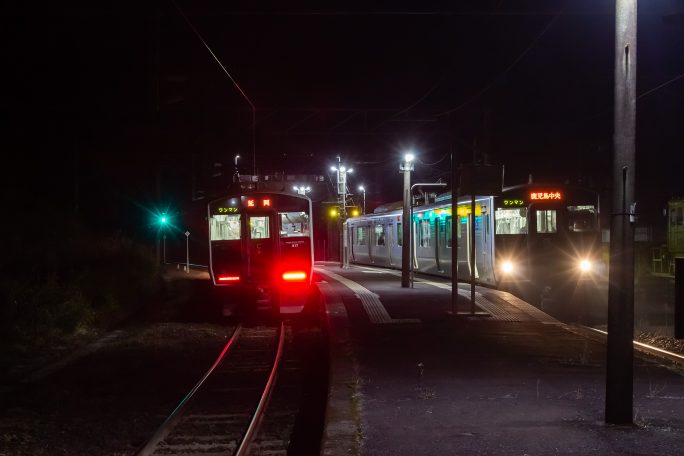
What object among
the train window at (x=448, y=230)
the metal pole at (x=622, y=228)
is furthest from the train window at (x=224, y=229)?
the metal pole at (x=622, y=228)

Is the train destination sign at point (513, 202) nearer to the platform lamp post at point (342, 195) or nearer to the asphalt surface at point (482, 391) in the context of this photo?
the asphalt surface at point (482, 391)

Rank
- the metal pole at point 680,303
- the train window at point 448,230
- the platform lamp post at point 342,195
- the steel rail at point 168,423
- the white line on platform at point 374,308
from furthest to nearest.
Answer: the platform lamp post at point 342,195 → the train window at point 448,230 → the white line on platform at point 374,308 → the metal pole at point 680,303 → the steel rail at point 168,423

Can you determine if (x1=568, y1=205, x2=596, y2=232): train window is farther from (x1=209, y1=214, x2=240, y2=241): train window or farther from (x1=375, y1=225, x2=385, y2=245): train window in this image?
(x1=375, y1=225, x2=385, y2=245): train window

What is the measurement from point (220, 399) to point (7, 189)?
18015mm

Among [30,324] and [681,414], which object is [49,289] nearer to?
[30,324]

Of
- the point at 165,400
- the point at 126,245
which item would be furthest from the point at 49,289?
the point at 126,245

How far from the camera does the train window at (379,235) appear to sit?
3322 centimetres

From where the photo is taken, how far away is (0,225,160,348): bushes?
13814 millimetres

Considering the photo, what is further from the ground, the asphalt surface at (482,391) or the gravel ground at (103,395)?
the asphalt surface at (482,391)

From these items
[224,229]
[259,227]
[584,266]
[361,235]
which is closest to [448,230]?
[584,266]

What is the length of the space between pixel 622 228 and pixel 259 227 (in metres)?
12.0

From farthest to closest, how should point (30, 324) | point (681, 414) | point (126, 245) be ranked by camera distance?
point (126, 245), point (30, 324), point (681, 414)

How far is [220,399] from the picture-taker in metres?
9.18

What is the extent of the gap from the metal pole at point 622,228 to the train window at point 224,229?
12107mm
